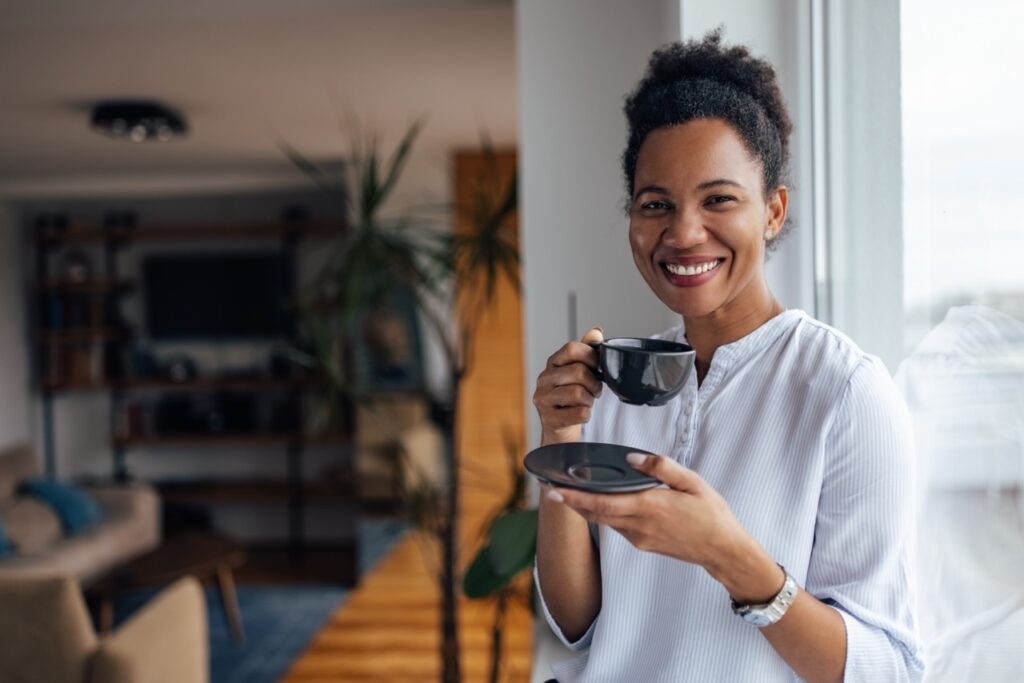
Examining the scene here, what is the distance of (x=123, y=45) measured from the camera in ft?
9.46

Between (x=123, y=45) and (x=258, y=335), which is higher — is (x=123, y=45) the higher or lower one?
the higher one

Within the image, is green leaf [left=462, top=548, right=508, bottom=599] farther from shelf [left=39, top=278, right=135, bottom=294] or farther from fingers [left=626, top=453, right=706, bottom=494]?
shelf [left=39, top=278, right=135, bottom=294]

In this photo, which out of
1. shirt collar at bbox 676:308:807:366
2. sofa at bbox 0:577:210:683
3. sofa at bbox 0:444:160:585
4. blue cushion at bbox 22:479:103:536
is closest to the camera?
shirt collar at bbox 676:308:807:366

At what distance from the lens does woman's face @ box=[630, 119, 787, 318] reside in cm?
79

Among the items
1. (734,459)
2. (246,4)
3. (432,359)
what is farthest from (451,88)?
(734,459)

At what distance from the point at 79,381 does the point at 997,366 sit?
6145 millimetres

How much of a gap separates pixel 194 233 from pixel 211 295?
46 cm

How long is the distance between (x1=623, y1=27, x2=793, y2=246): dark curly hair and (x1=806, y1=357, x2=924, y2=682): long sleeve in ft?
0.84

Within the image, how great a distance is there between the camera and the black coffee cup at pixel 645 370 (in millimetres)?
750

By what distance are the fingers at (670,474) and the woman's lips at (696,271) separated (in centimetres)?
23

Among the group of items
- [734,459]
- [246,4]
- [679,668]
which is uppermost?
[246,4]

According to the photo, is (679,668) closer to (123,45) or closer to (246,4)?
(246,4)

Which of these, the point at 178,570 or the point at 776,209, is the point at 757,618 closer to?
the point at 776,209

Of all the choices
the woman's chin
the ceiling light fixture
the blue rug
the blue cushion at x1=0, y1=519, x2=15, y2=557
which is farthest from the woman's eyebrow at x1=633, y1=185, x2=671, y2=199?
the blue cushion at x1=0, y1=519, x2=15, y2=557
